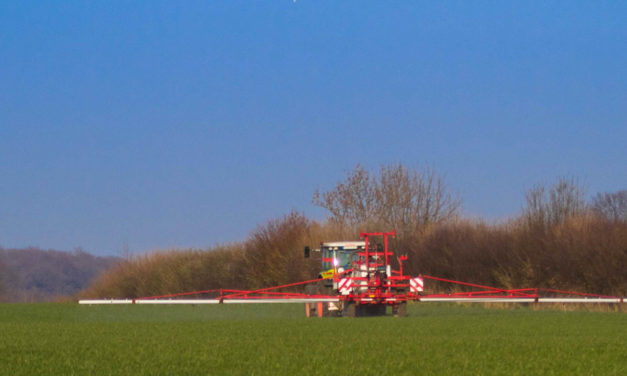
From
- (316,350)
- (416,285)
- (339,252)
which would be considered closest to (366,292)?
(416,285)

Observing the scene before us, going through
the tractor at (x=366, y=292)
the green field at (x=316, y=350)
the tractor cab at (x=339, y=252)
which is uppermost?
the tractor cab at (x=339, y=252)

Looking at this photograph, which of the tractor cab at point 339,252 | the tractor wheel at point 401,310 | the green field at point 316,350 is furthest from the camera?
the tractor cab at point 339,252

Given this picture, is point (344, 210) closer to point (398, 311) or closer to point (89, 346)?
A: point (398, 311)

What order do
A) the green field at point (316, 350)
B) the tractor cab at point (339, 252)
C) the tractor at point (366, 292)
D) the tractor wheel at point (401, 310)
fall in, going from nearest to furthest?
the green field at point (316, 350) < the tractor at point (366, 292) < the tractor wheel at point (401, 310) < the tractor cab at point (339, 252)

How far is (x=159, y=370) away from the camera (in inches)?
296

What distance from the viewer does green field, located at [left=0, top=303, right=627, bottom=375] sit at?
301 inches

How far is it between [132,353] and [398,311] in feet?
36.9

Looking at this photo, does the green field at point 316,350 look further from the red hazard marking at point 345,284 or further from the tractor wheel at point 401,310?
the tractor wheel at point 401,310

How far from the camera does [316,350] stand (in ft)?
30.8

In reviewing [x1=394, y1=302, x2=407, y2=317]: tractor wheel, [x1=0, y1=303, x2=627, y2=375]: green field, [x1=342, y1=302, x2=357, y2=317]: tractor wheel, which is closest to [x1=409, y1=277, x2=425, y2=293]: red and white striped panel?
[x1=394, y1=302, x2=407, y2=317]: tractor wheel

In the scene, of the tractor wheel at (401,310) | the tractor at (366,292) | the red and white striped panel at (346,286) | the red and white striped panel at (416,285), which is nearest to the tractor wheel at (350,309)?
the tractor at (366,292)

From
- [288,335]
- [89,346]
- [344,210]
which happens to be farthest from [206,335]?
[344,210]

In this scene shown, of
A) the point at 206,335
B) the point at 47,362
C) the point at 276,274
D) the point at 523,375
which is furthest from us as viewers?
the point at 276,274

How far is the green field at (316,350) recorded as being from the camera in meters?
7.64
